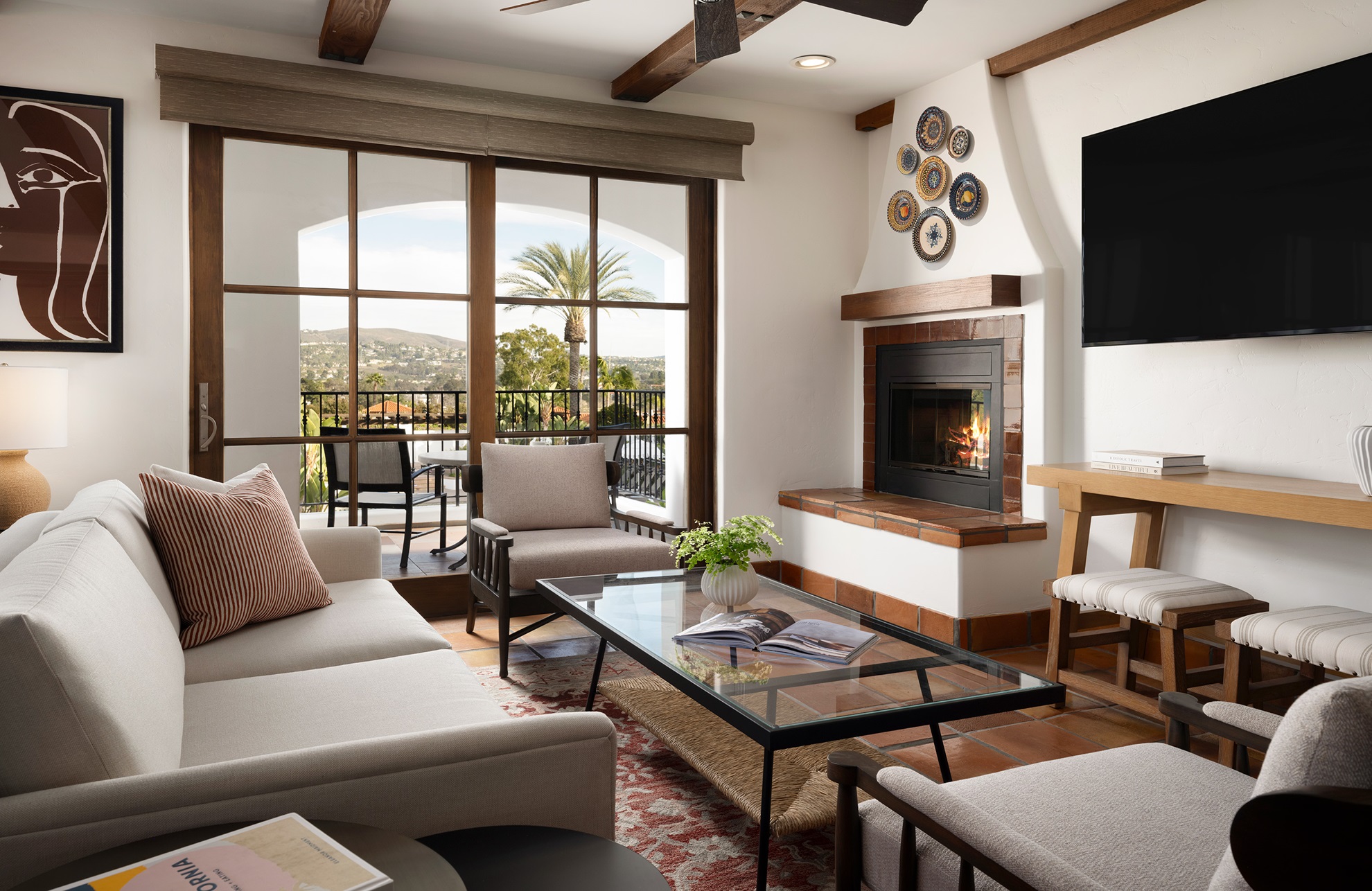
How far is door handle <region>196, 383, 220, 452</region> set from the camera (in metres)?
3.76

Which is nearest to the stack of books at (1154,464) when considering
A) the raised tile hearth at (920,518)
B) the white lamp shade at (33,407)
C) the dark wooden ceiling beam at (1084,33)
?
the raised tile hearth at (920,518)

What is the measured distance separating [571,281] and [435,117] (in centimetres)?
94

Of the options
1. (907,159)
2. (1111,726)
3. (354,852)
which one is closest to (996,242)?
(907,159)

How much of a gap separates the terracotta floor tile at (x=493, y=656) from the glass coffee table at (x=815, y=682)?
1016 mm

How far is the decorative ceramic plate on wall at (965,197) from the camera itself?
409cm

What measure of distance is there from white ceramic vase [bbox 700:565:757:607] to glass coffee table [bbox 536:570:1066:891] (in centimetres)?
4

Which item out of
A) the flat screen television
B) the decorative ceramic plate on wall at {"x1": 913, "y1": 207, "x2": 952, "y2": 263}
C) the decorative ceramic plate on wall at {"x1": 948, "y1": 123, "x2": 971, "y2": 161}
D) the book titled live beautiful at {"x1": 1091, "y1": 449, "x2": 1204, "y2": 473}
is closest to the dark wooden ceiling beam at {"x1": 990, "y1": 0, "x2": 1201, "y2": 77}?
the decorative ceramic plate on wall at {"x1": 948, "y1": 123, "x2": 971, "y2": 161}

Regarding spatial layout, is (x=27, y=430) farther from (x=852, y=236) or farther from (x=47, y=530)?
(x=852, y=236)

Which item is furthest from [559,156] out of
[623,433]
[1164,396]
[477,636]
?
[1164,396]

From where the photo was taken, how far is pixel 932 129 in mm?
4344

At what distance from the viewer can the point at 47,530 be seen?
1.90 meters

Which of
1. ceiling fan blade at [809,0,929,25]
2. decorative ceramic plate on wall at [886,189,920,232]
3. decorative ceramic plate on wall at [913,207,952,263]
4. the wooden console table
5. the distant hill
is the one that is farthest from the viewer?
decorative ceramic plate on wall at [886,189,920,232]

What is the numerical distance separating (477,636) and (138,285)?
1926mm

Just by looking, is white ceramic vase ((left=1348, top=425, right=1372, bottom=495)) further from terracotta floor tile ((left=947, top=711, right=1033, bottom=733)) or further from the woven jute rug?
the woven jute rug
